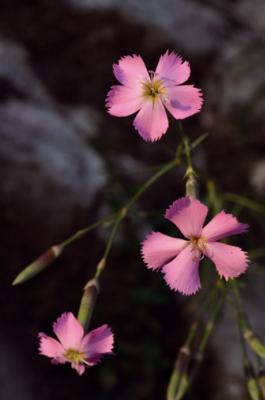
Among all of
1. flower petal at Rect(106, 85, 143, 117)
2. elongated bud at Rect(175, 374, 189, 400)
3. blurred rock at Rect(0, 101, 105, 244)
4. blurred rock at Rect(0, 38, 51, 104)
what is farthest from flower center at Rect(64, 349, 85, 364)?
blurred rock at Rect(0, 38, 51, 104)

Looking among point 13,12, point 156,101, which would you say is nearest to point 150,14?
point 13,12

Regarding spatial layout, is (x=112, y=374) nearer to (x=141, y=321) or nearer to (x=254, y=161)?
(x=141, y=321)

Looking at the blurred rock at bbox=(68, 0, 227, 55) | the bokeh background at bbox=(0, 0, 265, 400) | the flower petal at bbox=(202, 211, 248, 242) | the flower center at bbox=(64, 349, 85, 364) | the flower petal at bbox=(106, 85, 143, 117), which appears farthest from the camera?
the blurred rock at bbox=(68, 0, 227, 55)

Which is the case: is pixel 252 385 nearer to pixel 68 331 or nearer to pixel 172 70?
pixel 68 331

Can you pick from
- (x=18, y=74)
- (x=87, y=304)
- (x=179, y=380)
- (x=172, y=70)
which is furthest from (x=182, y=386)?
(x=18, y=74)

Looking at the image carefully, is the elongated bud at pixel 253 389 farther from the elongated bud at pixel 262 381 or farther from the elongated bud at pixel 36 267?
the elongated bud at pixel 36 267

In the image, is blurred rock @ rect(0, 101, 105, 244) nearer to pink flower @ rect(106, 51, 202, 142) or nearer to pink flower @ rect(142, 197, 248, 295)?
pink flower @ rect(106, 51, 202, 142)
